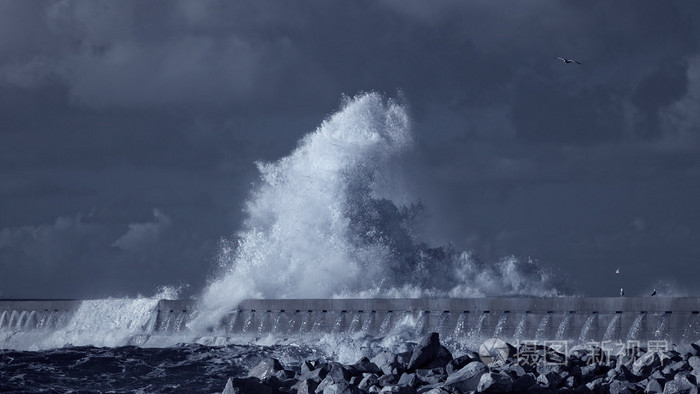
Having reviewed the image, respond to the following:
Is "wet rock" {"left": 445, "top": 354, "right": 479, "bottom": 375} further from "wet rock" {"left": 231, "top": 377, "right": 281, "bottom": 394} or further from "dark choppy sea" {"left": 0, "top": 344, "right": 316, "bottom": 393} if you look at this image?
"dark choppy sea" {"left": 0, "top": 344, "right": 316, "bottom": 393}

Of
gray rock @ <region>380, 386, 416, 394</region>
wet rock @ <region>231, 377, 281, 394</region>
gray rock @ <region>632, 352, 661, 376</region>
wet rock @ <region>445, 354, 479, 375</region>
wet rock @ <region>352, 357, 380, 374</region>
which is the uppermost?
Result: gray rock @ <region>632, 352, 661, 376</region>

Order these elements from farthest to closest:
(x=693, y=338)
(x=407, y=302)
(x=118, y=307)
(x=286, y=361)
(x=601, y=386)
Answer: (x=118, y=307), (x=407, y=302), (x=286, y=361), (x=693, y=338), (x=601, y=386)

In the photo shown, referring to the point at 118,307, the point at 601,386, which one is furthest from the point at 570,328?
the point at 118,307

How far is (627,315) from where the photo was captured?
22625 mm

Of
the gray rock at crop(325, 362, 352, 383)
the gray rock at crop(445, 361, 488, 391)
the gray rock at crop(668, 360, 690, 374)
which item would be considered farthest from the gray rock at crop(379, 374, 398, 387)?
the gray rock at crop(668, 360, 690, 374)

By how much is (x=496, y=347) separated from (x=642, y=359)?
2337 millimetres

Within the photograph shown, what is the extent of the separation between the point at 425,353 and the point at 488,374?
8.13 feet

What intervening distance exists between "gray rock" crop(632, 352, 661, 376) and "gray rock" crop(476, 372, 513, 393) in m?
3.38

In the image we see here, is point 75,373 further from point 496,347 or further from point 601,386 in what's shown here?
point 601,386

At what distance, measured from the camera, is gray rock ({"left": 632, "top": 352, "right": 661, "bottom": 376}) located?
1538 cm

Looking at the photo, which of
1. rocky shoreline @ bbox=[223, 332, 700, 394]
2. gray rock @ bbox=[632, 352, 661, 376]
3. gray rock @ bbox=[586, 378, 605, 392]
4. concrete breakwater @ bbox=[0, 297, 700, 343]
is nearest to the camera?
rocky shoreline @ bbox=[223, 332, 700, 394]

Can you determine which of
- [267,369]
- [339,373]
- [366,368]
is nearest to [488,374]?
[339,373]

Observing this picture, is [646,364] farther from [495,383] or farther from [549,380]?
→ [495,383]

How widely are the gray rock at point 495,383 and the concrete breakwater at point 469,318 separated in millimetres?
10253
